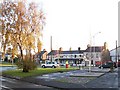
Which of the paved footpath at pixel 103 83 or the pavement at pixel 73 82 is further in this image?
the paved footpath at pixel 103 83

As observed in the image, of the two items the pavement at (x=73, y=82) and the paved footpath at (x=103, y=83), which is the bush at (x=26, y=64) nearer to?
the pavement at (x=73, y=82)

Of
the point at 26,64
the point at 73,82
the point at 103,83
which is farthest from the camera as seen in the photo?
the point at 26,64

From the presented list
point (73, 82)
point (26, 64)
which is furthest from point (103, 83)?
point (26, 64)

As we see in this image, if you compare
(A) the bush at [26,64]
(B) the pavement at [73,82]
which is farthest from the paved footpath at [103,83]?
(A) the bush at [26,64]

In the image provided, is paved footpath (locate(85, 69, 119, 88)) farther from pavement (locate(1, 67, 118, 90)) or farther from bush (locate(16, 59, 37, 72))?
bush (locate(16, 59, 37, 72))

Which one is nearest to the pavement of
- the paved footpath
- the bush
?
the paved footpath

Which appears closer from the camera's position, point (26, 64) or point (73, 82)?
point (73, 82)

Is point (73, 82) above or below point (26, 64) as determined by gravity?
below

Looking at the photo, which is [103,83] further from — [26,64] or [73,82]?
[26,64]

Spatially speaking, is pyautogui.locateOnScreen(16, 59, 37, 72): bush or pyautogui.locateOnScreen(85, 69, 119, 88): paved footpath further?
pyautogui.locateOnScreen(16, 59, 37, 72): bush

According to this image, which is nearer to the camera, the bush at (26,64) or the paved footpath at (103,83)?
the paved footpath at (103,83)

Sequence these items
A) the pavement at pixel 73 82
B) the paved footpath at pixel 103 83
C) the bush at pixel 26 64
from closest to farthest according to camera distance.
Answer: the pavement at pixel 73 82 → the paved footpath at pixel 103 83 → the bush at pixel 26 64

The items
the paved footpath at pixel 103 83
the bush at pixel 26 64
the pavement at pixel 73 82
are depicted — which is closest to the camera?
the pavement at pixel 73 82

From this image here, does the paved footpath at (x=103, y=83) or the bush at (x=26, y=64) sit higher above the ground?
the bush at (x=26, y=64)
